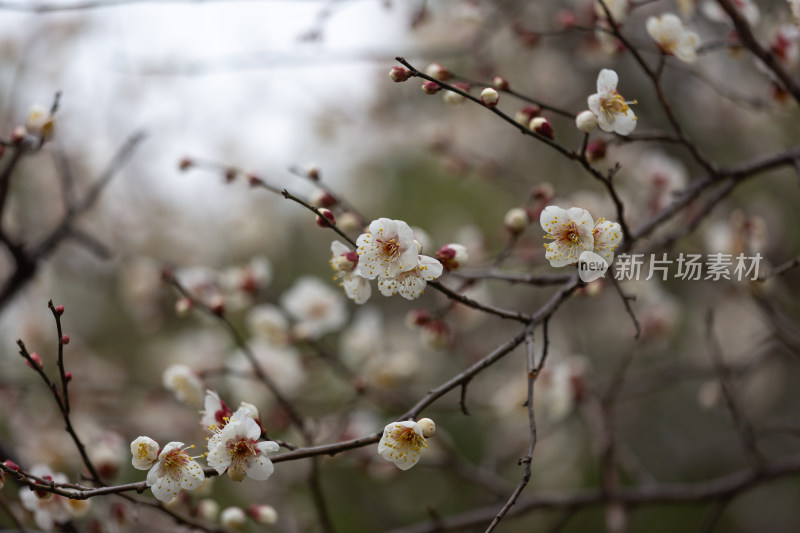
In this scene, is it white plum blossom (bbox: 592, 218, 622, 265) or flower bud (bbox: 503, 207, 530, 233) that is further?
flower bud (bbox: 503, 207, 530, 233)

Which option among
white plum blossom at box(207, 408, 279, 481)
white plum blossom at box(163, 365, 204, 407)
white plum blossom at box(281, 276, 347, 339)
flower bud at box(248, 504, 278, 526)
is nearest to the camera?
white plum blossom at box(207, 408, 279, 481)

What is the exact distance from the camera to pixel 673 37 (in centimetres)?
167

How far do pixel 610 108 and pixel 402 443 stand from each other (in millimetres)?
766

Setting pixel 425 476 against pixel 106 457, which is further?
pixel 425 476

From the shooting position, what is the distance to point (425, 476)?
4133 millimetres

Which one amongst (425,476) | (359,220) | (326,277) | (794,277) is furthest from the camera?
(326,277)

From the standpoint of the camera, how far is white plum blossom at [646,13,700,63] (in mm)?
1649

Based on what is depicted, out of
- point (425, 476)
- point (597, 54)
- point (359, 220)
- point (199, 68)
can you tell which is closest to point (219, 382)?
point (425, 476)

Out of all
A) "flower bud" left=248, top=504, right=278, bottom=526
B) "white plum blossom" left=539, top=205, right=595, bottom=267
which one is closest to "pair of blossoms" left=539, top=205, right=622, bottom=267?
"white plum blossom" left=539, top=205, right=595, bottom=267

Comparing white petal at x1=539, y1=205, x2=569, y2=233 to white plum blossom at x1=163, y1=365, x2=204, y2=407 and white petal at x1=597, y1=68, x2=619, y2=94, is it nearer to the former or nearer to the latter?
white petal at x1=597, y1=68, x2=619, y2=94

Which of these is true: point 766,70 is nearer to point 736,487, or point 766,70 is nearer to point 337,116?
point 736,487

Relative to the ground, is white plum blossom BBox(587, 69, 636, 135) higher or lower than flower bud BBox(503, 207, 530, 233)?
lower

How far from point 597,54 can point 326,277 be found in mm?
3097

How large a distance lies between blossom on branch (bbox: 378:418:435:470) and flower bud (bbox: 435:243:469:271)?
33 centimetres
